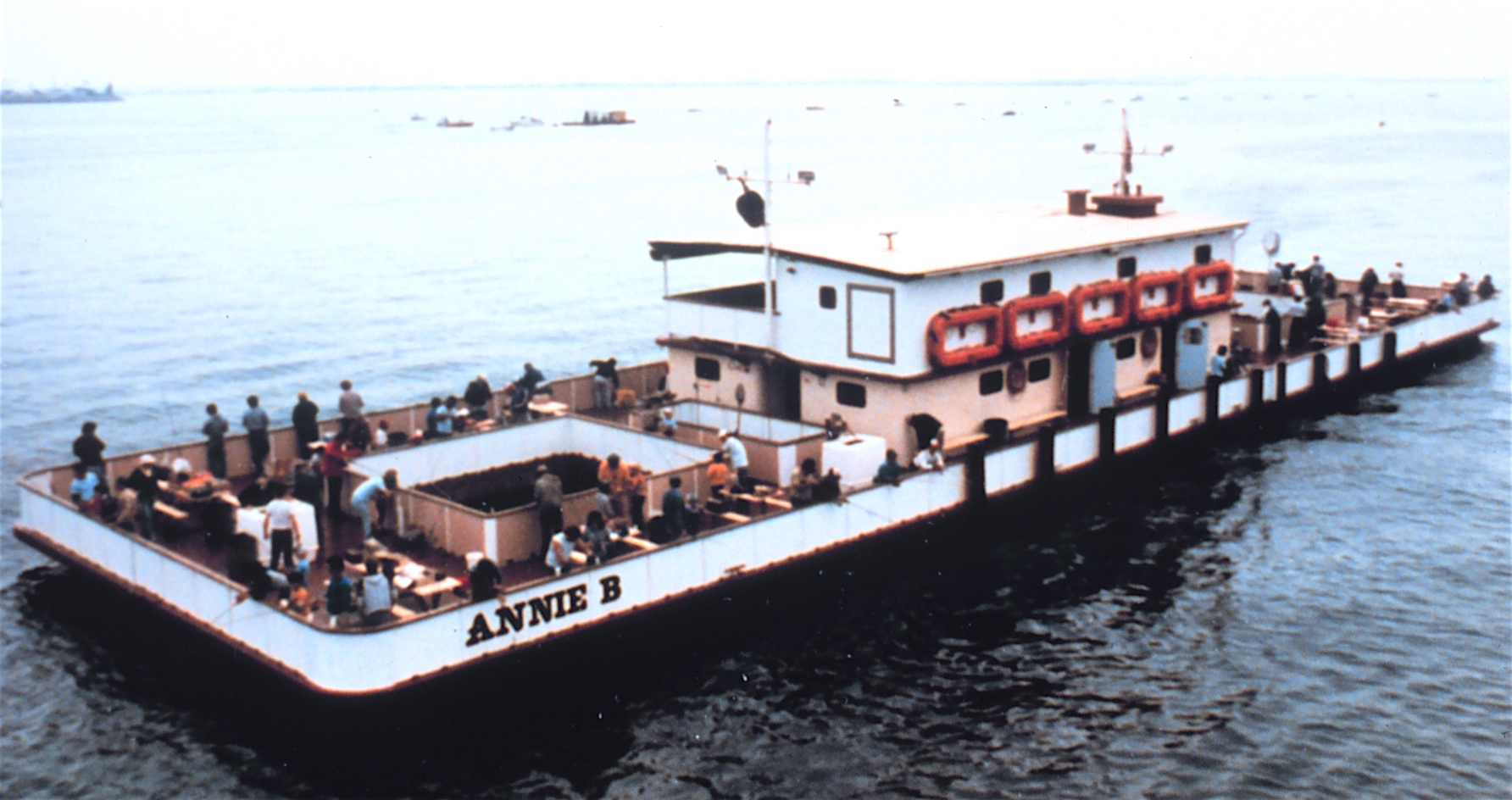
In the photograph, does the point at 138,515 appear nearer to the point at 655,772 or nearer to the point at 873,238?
the point at 655,772

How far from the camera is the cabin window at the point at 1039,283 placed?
109 feet

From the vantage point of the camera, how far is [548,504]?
24.2 meters

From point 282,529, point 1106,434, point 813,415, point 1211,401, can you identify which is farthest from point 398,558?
point 1211,401

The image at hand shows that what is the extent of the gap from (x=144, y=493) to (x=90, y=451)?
3.17m

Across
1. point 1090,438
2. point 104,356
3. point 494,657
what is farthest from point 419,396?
point 494,657

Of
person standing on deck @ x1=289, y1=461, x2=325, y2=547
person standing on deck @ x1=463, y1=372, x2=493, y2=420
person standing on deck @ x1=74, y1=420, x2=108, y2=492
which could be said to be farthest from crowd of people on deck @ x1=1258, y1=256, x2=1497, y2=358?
person standing on deck @ x1=74, y1=420, x2=108, y2=492

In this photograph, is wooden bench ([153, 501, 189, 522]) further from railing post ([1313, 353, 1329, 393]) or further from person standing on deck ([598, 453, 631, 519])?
railing post ([1313, 353, 1329, 393])

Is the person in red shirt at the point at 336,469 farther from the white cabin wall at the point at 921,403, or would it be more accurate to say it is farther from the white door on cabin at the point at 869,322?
the white door on cabin at the point at 869,322

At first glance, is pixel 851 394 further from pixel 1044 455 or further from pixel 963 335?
pixel 1044 455

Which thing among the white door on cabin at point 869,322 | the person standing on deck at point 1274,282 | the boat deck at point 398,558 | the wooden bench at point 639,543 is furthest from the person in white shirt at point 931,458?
the person standing on deck at point 1274,282

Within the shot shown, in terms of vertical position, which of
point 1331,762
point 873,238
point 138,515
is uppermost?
point 873,238

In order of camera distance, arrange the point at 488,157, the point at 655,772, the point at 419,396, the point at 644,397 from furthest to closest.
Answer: the point at 488,157 < the point at 419,396 < the point at 644,397 < the point at 655,772

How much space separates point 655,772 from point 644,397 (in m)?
15.8

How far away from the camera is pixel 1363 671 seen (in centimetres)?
2475
